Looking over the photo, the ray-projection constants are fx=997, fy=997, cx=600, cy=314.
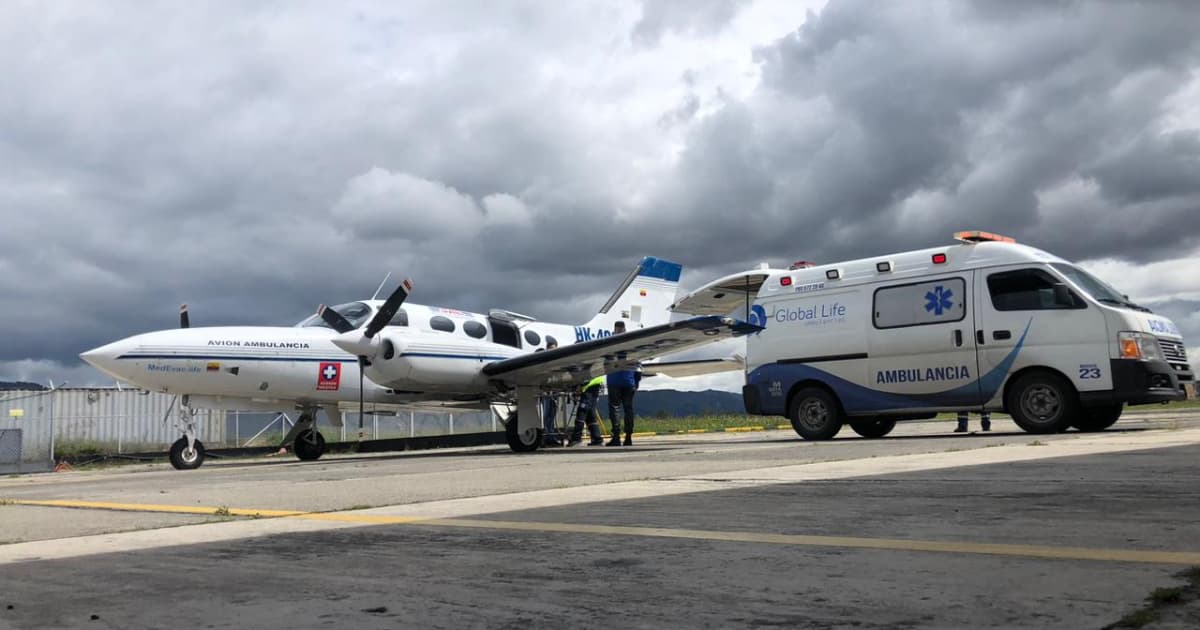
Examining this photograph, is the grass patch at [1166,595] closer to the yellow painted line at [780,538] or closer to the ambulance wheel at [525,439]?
the yellow painted line at [780,538]

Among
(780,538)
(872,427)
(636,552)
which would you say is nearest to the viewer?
(636,552)

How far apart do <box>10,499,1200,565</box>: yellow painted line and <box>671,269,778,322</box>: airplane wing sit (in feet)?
37.8

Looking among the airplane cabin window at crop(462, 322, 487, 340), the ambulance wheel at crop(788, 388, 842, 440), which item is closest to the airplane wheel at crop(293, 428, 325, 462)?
the airplane cabin window at crop(462, 322, 487, 340)

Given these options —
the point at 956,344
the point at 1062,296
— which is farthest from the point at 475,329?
the point at 1062,296

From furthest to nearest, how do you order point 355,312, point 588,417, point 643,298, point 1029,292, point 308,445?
point 643,298, point 588,417, point 308,445, point 355,312, point 1029,292

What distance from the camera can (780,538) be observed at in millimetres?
4176

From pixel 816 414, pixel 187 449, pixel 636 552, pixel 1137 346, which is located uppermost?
pixel 1137 346

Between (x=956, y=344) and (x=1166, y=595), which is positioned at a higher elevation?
(x=956, y=344)

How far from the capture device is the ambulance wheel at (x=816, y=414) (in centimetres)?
1532

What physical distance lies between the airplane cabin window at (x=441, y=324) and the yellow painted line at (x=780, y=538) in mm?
10611

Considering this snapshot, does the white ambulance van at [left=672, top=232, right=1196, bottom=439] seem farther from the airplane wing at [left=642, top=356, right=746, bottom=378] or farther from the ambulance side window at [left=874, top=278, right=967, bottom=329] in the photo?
the airplane wing at [left=642, top=356, right=746, bottom=378]

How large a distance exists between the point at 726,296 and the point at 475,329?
4.56 metres

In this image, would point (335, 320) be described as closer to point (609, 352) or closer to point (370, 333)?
point (370, 333)

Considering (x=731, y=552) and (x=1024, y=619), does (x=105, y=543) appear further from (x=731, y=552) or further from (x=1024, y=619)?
(x=1024, y=619)
